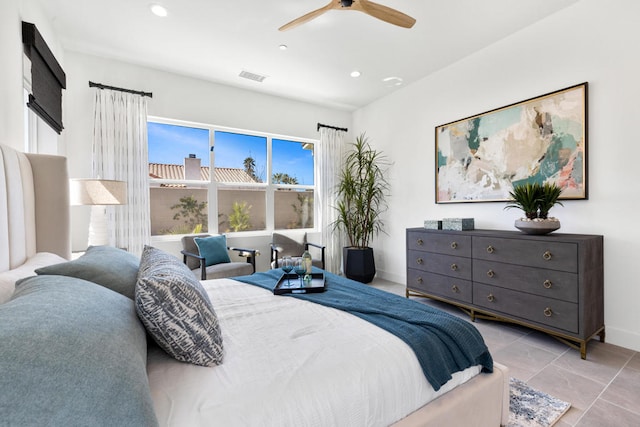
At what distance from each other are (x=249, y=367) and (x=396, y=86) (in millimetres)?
4248

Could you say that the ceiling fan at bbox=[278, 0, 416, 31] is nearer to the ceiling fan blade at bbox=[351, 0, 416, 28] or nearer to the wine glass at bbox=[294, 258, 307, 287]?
the ceiling fan blade at bbox=[351, 0, 416, 28]

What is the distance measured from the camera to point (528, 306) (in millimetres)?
2488

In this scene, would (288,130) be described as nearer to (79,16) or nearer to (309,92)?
(309,92)

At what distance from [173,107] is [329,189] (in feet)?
8.44

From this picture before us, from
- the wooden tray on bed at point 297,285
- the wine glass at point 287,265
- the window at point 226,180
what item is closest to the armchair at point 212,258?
the window at point 226,180

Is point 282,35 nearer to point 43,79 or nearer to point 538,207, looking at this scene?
point 43,79

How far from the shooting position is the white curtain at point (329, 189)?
16.1 ft

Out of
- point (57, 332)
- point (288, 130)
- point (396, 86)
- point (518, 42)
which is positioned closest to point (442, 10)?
point (518, 42)

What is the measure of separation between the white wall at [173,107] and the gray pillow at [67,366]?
325 centimetres

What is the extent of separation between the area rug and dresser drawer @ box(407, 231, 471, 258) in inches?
52.1

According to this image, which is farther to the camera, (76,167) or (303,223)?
(303,223)

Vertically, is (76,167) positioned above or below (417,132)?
below

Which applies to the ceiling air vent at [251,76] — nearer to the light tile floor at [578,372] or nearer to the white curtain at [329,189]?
the white curtain at [329,189]

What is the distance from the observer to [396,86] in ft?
14.0
